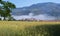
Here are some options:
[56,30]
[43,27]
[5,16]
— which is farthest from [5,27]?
[5,16]

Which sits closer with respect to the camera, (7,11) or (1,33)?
(1,33)

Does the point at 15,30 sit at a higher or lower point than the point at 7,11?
lower

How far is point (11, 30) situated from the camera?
244 centimetres

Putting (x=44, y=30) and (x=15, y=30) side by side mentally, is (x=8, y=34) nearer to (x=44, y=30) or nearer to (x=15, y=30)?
(x=15, y=30)

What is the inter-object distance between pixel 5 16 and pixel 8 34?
338 centimetres

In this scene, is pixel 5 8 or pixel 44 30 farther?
pixel 5 8

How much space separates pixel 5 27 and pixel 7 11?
3.31m

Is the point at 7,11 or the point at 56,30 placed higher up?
the point at 7,11

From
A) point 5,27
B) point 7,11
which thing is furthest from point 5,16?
point 5,27

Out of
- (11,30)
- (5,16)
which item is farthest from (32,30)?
(5,16)

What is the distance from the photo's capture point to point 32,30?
2.42m

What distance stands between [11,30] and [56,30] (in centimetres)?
60

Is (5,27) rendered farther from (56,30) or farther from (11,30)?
(56,30)

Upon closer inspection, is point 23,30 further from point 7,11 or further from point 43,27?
point 7,11
